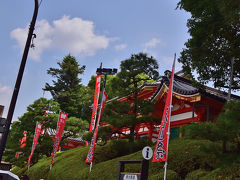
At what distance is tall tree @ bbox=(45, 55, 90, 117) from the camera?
43250 mm

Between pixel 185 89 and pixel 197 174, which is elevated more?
pixel 185 89

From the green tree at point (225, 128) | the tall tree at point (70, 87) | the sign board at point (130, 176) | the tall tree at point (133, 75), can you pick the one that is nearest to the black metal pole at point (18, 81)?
the sign board at point (130, 176)

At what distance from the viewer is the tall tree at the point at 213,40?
32.6 ft

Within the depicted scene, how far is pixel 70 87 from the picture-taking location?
46781mm

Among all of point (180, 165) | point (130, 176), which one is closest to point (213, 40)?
point (180, 165)

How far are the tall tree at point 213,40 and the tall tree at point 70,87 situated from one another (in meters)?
31.7

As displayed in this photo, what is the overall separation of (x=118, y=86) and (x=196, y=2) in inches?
313

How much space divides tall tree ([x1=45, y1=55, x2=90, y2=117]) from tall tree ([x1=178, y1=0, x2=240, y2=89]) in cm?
3167

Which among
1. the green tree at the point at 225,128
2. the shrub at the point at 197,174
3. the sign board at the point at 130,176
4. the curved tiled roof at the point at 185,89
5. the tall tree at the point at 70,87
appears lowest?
the sign board at the point at 130,176

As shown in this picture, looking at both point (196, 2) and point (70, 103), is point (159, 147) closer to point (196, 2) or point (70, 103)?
point (196, 2)

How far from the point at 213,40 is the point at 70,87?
36.9m

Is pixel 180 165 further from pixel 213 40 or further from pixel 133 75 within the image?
pixel 133 75

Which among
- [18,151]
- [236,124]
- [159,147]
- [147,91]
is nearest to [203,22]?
[159,147]

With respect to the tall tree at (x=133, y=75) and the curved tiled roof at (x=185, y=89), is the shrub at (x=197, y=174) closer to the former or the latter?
the curved tiled roof at (x=185, y=89)
